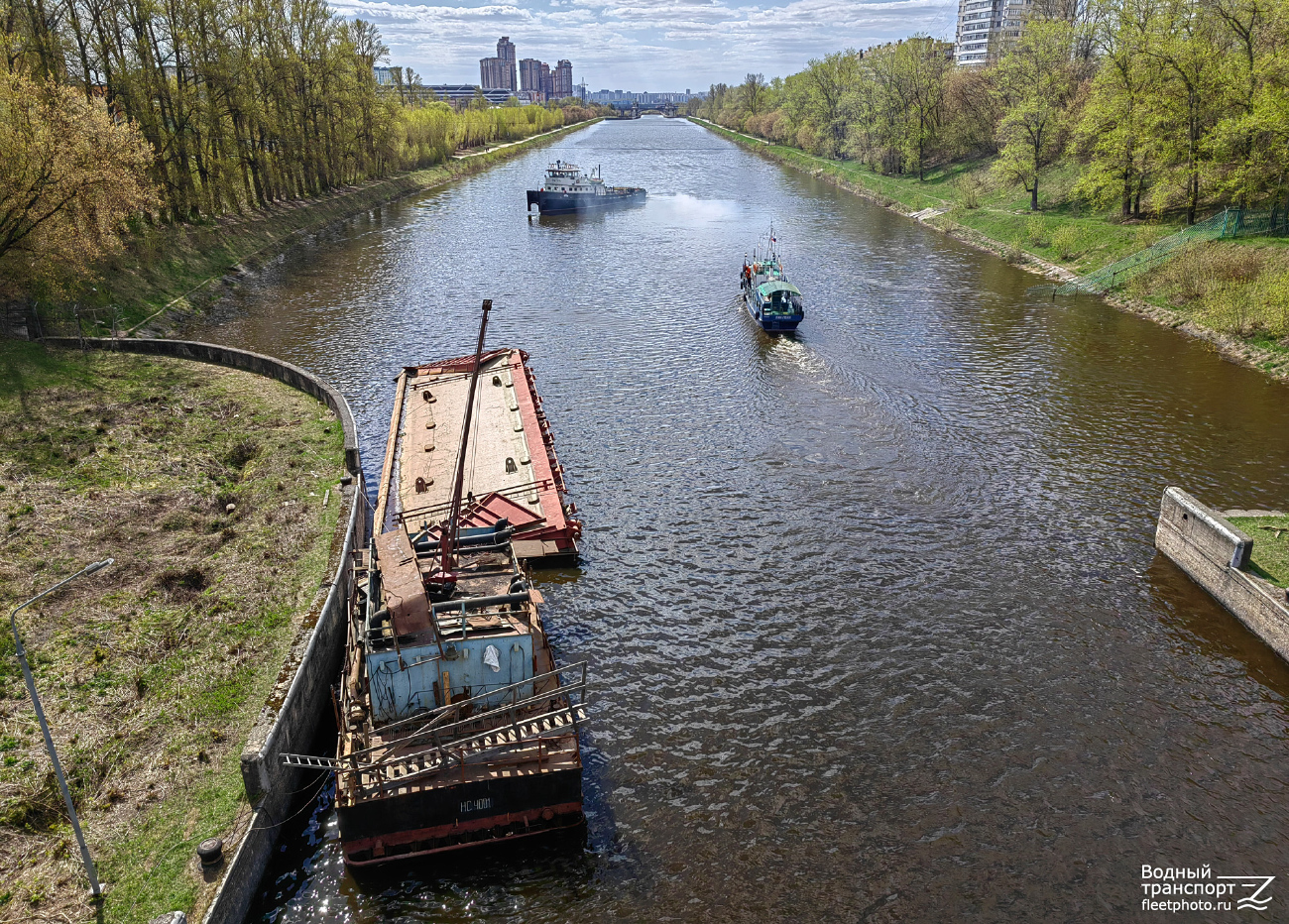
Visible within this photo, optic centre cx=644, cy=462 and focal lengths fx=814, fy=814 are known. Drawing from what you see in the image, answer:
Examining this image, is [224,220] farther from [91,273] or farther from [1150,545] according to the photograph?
[1150,545]

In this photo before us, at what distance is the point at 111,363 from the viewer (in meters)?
44.6

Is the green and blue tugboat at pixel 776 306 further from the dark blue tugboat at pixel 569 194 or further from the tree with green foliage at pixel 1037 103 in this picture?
the dark blue tugboat at pixel 569 194

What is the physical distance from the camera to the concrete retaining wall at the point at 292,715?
17.5 meters

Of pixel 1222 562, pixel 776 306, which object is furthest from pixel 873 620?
pixel 776 306

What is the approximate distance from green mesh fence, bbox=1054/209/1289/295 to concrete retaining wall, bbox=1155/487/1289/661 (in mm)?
41159

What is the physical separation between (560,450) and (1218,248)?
5087cm

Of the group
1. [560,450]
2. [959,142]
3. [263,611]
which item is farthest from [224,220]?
[959,142]

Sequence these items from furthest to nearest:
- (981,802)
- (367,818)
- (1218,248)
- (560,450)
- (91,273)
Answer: (1218,248) → (91,273) → (560,450) → (981,802) → (367,818)

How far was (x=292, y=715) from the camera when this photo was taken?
20.5m

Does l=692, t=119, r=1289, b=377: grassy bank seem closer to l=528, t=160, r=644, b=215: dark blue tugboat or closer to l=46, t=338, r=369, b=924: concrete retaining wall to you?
l=528, t=160, r=644, b=215: dark blue tugboat

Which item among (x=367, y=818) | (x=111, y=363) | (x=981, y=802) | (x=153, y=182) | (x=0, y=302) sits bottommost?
(x=981, y=802)

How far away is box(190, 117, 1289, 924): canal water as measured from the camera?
19.2m

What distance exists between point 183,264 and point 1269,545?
70617 mm

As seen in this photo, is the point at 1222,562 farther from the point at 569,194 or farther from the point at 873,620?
the point at 569,194
